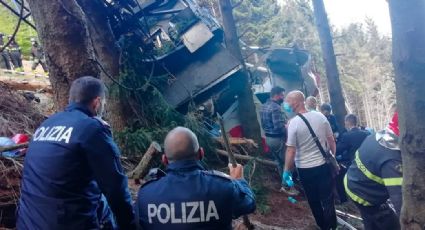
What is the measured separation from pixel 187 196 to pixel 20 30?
30312mm

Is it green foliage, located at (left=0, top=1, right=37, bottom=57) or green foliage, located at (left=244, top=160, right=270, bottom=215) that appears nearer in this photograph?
green foliage, located at (left=244, top=160, right=270, bottom=215)

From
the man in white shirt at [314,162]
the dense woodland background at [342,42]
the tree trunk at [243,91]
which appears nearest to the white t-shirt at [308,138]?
the man in white shirt at [314,162]

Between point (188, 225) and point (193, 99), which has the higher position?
point (188, 225)

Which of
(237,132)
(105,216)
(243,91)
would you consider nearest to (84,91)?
(105,216)

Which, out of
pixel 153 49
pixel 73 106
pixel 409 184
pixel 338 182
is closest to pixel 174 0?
pixel 153 49

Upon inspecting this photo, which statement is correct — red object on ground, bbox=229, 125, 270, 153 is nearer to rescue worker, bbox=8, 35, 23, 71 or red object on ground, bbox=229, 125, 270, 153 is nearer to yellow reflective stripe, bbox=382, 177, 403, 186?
yellow reflective stripe, bbox=382, 177, 403, 186

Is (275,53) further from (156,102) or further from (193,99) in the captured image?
(156,102)

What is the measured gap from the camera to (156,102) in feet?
22.1

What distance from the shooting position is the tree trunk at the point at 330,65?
9023mm

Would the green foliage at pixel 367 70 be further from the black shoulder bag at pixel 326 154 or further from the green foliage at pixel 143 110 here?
the black shoulder bag at pixel 326 154

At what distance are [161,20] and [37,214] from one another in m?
7.00

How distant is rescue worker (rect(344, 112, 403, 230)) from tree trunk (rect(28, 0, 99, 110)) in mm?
2357

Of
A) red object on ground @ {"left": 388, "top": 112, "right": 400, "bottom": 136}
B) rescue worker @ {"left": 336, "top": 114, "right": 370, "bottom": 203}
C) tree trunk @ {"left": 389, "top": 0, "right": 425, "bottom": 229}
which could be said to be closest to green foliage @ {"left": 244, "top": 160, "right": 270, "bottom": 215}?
rescue worker @ {"left": 336, "top": 114, "right": 370, "bottom": 203}

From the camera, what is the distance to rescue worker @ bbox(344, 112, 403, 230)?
275cm
